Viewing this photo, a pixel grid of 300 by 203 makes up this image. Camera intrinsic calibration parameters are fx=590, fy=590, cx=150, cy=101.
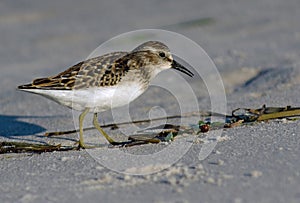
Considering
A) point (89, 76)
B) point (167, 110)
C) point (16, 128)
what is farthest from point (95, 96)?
point (167, 110)

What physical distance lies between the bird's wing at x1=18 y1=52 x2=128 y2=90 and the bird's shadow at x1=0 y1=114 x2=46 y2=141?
810 millimetres

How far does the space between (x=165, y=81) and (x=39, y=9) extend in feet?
25.3

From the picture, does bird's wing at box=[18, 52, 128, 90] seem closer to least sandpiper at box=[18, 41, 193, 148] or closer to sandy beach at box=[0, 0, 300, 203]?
least sandpiper at box=[18, 41, 193, 148]

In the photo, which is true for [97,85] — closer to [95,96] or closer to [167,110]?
[95,96]

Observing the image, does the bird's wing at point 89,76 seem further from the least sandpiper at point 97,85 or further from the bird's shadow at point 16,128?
the bird's shadow at point 16,128

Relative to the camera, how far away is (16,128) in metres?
6.23

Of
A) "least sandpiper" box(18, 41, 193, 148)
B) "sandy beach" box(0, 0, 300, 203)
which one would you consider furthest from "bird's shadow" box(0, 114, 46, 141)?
"least sandpiper" box(18, 41, 193, 148)

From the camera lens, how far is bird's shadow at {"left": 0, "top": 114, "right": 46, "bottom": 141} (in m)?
5.87

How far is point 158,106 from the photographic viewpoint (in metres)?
6.92

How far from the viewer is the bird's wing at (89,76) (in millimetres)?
5059

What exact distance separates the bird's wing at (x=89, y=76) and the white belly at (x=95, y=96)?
0.04m

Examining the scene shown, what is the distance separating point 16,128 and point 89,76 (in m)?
1.53

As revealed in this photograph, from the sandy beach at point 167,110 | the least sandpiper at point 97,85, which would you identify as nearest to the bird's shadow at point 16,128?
the sandy beach at point 167,110

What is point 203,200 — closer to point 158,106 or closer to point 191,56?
point 158,106
